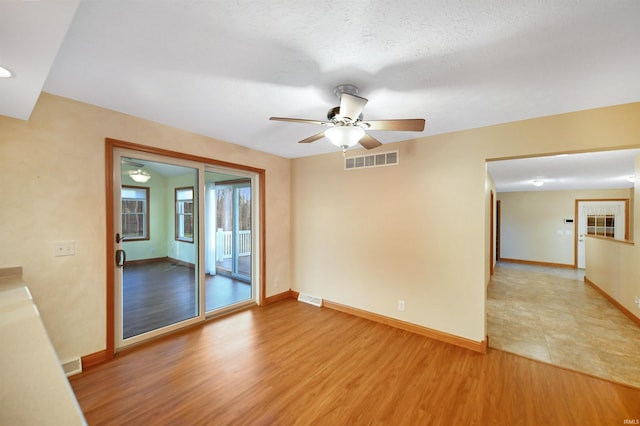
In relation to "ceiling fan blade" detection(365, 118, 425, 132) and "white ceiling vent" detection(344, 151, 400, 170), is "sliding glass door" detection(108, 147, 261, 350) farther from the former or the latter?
"ceiling fan blade" detection(365, 118, 425, 132)

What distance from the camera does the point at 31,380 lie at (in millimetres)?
756

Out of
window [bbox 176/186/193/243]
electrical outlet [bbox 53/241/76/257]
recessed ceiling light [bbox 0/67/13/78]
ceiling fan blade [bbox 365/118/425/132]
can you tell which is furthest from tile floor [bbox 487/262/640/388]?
recessed ceiling light [bbox 0/67/13/78]

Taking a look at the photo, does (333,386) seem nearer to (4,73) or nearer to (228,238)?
(4,73)

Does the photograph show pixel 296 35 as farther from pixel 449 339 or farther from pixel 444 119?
pixel 449 339

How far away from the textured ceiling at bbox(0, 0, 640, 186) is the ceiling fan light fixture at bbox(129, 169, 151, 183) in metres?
0.75

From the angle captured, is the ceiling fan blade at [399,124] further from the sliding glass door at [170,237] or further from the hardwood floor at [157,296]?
the hardwood floor at [157,296]

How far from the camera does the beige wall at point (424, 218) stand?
247 cm

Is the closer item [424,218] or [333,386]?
[333,386]

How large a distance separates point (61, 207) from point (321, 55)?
102 inches

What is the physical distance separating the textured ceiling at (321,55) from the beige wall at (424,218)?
0.31 meters

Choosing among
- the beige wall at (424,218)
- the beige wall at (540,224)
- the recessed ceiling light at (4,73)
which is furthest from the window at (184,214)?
the beige wall at (540,224)

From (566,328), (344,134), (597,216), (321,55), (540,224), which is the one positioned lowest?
(566,328)

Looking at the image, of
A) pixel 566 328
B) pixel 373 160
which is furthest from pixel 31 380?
pixel 566 328

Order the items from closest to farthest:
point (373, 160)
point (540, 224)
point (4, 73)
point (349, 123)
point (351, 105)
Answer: point (4, 73), point (351, 105), point (349, 123), point (373, 160), point (540, 224)
